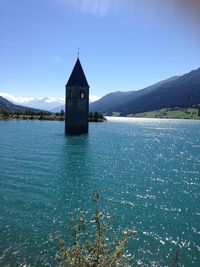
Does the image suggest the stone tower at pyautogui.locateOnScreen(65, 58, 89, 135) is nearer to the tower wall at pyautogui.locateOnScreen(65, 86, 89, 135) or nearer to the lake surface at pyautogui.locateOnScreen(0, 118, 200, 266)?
the tower wall at pyautogui.locateOnScreen(65, 86, 89, 135)

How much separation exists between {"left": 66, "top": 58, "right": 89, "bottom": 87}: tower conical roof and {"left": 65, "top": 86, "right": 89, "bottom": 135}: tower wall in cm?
110

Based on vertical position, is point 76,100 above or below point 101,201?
above

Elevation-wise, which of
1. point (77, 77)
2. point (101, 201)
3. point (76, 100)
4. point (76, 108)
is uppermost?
point (77, 77)

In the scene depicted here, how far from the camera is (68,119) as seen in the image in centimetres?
9281

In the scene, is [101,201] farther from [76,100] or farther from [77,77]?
[77,77]

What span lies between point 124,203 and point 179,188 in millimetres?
9141

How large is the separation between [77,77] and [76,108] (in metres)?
8.45

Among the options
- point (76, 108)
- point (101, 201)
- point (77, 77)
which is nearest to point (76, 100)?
point (76, 108)

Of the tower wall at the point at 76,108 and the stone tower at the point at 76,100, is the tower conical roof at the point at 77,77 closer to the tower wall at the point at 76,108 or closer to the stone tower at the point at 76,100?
the stone tower at the point at 76,100

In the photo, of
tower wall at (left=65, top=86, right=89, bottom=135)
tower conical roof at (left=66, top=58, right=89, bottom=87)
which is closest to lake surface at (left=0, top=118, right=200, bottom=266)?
tower wall at (left=65, top=86, right=89, bottom=135)

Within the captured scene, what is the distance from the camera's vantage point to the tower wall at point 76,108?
90875 millimetres

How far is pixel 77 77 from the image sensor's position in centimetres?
9181

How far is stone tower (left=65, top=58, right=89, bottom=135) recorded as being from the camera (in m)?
90.9

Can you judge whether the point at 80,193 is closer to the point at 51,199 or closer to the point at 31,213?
the point at 51,199
